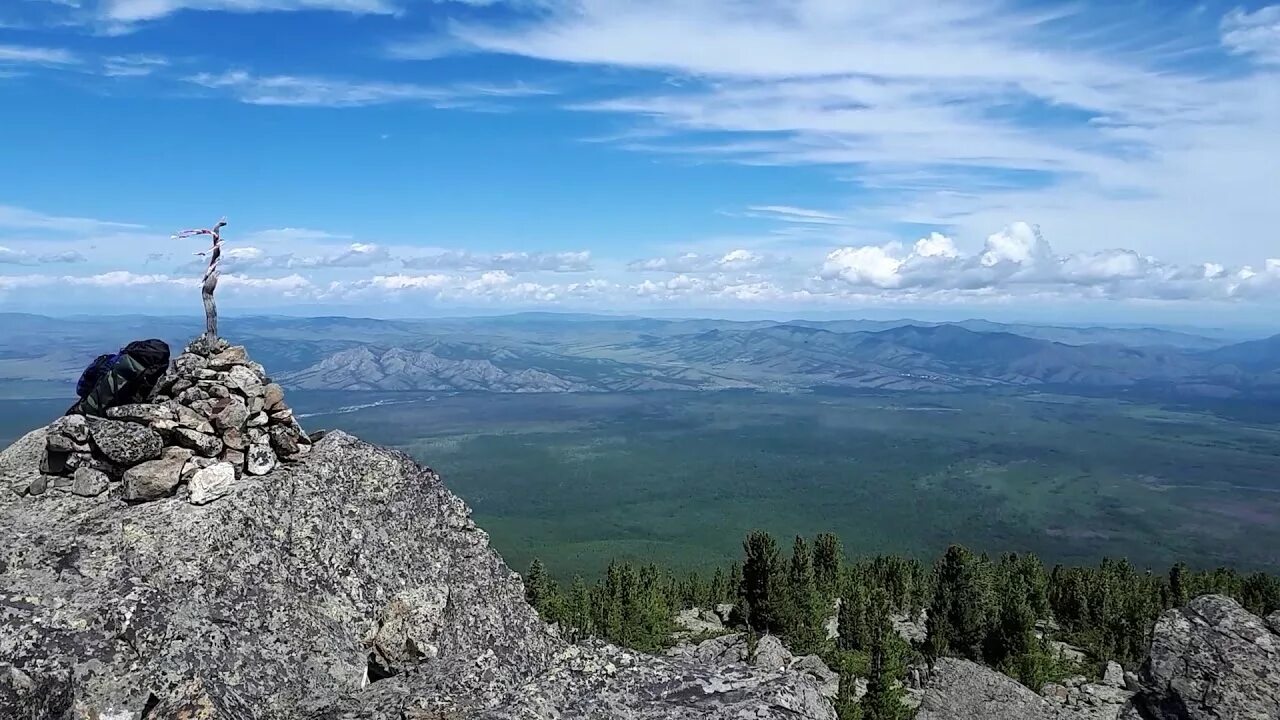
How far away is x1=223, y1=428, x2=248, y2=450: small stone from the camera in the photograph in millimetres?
15023

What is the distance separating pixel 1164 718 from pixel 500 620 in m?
21.7

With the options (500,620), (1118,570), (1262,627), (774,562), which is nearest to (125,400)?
(500,620)

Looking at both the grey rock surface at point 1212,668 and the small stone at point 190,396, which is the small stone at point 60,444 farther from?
A: the grey rock surface at point 1212,668

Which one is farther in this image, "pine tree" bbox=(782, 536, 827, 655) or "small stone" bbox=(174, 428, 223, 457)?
"pine tree" bbox=(782, 536, 827, 655)

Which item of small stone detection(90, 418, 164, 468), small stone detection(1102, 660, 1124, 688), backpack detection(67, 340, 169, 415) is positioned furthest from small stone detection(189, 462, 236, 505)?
small stone detection(1102, 660, 1124, 688)

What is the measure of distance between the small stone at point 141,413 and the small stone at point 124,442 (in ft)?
1.05

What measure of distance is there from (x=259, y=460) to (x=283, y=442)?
23.5 inches

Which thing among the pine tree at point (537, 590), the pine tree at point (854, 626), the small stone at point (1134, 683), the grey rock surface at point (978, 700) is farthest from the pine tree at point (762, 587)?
→ the small stone at point (1134, 683)

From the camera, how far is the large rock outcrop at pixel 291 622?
10.7 m

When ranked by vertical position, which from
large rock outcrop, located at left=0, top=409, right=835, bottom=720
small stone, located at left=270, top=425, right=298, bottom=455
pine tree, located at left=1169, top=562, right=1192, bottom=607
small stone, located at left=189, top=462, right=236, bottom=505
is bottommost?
pine tree, located at left=1169, top=562, right=1192, bottom=607

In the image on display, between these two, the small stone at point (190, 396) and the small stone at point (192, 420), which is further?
the small stone at point (190, 396)

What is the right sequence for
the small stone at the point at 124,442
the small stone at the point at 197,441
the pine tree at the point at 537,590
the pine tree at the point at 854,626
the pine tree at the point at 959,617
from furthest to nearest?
the pine tree at the point at 959,617
the pine tree at the point at 854,626
the pine tree at the point at 537,590
the small stone at the point at 197,441
the small stone at the point at 124,442

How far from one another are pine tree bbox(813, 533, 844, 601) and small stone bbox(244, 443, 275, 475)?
86.5 metres

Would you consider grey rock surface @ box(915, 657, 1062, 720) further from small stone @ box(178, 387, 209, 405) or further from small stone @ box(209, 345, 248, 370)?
small stone @ box(178, 387, 209, 405)
